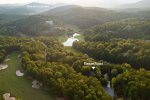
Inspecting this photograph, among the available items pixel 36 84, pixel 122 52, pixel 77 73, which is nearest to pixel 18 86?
pixel 36 84

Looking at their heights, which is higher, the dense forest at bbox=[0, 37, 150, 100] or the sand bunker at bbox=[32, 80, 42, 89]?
the dense forest at bbox=[0, 37, 150, 100]

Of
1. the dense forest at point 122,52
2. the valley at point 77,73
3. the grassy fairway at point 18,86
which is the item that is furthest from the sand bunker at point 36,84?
the dense forest at point 122,52

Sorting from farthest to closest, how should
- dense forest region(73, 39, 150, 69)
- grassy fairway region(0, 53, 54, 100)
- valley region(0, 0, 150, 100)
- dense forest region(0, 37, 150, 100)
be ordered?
dense forest region(73, 39, 150, 69) → grassy fairway region(0, 53, 54, 100) → valley region(0, 0, 150, 100) → dense forest region(0, 37, 150, 100)

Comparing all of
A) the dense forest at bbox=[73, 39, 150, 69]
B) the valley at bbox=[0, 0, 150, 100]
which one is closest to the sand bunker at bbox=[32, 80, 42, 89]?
the valley at bbox=[0, 0, 150, 100]

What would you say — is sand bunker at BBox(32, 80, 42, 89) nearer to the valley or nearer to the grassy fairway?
the valley

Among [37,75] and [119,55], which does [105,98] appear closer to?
[37,75]

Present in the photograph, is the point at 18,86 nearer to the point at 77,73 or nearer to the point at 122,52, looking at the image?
the point at 77,73

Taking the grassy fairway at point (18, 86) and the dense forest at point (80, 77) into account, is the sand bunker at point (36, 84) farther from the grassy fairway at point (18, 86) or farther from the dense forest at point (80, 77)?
the dense forest at point (80, 77)

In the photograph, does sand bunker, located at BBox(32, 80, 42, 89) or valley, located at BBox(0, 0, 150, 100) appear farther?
sand bunker, located at BBox(32, 80, 42, 89)
